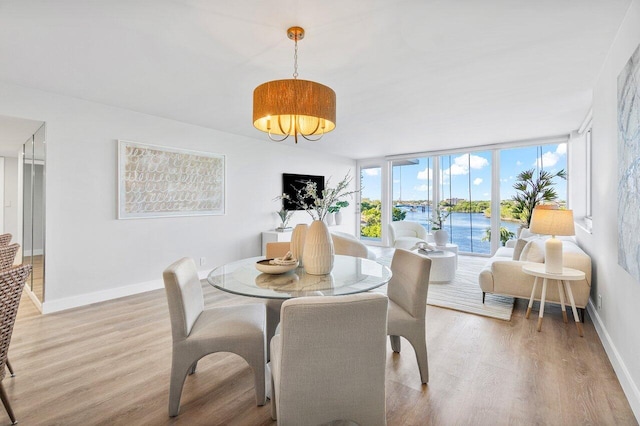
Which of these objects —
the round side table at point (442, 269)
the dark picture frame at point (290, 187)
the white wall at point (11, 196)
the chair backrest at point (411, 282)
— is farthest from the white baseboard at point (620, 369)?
the white wall at point (11, 196)

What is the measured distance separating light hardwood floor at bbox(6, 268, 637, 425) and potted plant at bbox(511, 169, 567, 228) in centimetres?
315

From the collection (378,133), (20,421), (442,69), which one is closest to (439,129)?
(378,133)

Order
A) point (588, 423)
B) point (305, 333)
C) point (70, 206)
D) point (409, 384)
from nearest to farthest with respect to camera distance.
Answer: point (305, 333)
point (588, 423)
point (409, 384)
point (70, 206)

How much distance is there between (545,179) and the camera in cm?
571

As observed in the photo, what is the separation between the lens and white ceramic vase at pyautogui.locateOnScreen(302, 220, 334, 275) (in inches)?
81.1

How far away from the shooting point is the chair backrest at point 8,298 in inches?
60.0

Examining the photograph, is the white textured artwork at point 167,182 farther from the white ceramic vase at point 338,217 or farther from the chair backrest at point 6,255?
the white ceramic vase at point 338,217

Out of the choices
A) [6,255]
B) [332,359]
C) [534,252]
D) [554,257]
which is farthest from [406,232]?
[6,255]

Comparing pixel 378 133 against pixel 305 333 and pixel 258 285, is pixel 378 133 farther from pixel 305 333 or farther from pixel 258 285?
pixel 305 333

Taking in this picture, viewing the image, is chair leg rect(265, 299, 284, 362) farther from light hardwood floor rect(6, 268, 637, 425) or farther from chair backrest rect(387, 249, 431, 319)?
chair backrest rect(387, 249, 431, 319)

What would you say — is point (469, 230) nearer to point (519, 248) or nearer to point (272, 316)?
point (519, 248)

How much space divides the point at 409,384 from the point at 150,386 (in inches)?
67.9

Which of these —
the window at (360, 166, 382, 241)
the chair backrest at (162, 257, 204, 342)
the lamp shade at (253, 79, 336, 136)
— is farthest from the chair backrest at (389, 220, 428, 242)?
the chair backrest at (162, 257, 204, 342)

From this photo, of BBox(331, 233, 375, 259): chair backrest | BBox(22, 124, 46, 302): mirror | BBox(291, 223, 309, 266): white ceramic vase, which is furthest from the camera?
BBox(331, 233, 375, 259): chair backrest
